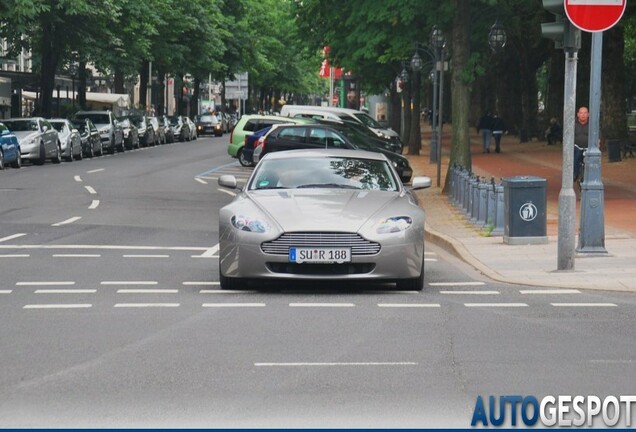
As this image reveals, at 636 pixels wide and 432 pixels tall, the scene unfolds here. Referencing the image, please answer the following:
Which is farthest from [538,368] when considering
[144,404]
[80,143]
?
[80,143]

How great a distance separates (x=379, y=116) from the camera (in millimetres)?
111562

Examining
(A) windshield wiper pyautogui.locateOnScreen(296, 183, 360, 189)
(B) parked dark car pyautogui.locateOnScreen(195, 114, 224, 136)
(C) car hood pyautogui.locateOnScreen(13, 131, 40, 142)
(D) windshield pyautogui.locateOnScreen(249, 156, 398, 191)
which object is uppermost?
(D) windshield pyautogui.locateOnScreen(249, 156, 398, 191)

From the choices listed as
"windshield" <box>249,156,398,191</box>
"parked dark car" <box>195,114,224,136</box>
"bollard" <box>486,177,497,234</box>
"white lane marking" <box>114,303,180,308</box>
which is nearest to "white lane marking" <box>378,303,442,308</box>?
"white lane marking" <box>114,303,180,308</box>

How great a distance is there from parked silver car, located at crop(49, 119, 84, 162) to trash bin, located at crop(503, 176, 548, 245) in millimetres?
33643

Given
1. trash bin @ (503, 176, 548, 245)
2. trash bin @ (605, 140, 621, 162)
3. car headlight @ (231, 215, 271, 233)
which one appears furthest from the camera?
trash bin @ (605, 140, 621, 162)

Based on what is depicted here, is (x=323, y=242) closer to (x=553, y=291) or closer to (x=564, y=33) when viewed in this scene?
(x=553, y=291)

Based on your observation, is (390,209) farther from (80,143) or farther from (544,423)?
(80,143)

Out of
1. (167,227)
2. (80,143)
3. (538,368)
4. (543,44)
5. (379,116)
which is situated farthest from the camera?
(379,116)

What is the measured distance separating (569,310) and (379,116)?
99122 mm

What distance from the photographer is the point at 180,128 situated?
8400 centimetres

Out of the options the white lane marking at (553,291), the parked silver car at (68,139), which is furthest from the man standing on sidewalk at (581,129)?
the parked silver car at (68,139)

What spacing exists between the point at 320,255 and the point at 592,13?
15.0 ft

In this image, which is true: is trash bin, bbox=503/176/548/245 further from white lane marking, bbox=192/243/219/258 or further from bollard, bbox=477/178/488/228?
white lane marking, bbox=192/243/219/258

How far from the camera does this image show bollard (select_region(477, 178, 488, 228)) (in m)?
23.0
